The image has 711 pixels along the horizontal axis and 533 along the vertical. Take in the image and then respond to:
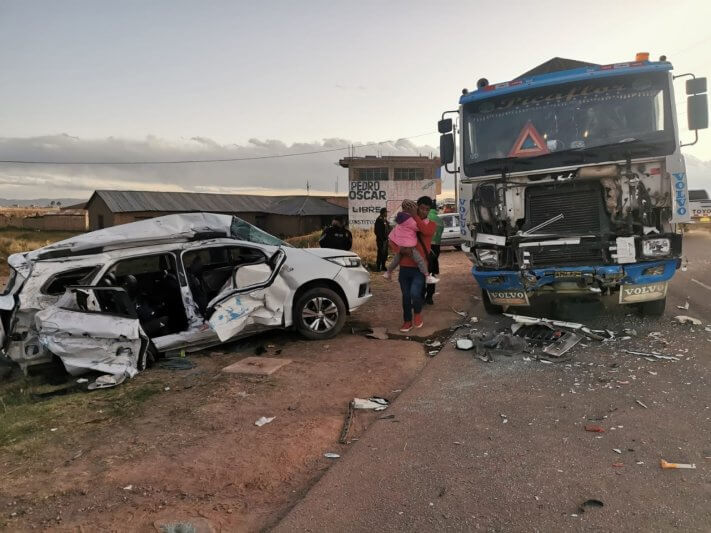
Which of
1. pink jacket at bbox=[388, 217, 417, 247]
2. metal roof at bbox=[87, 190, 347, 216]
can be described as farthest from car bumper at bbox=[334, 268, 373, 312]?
metal roof at bbox=[87, 190, 347, 216]

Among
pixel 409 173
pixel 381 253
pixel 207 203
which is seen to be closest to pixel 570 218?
pixel 381 253

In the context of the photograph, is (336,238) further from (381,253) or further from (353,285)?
(353,285)

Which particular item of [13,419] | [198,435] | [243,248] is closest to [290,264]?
[243,248]

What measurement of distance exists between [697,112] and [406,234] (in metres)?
3.80

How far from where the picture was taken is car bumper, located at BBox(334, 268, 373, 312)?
6.80 metres

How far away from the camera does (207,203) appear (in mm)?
47594

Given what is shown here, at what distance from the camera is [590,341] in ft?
19.1

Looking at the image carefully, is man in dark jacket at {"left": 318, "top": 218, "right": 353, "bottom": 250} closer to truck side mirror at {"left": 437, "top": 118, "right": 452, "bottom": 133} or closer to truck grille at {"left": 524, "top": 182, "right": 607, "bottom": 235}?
truck side mirror at {"left": 437, "top": 118, "right": 452, "bottom": 133}

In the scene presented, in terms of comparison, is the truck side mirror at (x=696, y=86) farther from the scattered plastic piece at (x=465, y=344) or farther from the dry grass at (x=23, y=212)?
the dry grass at (x=23, y=212)

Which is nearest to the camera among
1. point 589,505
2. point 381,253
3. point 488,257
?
point 589,505

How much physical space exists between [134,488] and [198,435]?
783 millimetres

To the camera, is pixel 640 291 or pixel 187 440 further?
pixel 640 291

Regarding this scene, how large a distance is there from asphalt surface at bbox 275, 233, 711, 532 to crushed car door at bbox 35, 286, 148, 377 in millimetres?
2957

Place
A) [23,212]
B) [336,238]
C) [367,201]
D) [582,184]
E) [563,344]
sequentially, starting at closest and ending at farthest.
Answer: [563,344]
[582,184]
[336,238]
[367,201]
[23,212]
